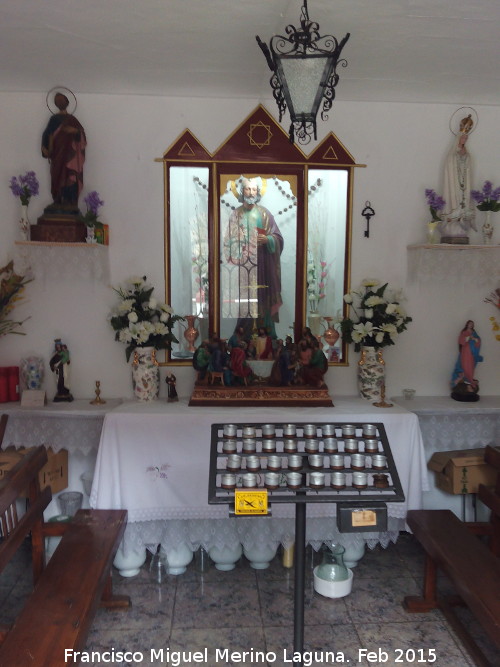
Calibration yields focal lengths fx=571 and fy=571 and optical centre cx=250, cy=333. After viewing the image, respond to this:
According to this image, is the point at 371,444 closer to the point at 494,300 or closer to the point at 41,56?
the point at 494,300

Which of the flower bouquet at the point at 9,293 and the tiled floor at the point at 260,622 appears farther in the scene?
the flower bouquet at the point at 9,293

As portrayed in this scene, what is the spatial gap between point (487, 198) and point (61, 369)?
318 centimetres

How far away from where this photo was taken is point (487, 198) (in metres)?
4.00

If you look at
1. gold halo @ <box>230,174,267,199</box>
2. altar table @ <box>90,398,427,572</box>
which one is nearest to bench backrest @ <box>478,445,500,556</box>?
altar table @ <box>90,398,427,572</box>

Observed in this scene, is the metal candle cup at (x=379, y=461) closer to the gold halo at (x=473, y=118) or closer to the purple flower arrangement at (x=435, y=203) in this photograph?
the purple flower arrangement at (x=435, y=203)

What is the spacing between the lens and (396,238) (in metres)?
4.12

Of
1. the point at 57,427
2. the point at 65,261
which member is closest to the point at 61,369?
the point at 57,427

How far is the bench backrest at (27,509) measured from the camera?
249 cm

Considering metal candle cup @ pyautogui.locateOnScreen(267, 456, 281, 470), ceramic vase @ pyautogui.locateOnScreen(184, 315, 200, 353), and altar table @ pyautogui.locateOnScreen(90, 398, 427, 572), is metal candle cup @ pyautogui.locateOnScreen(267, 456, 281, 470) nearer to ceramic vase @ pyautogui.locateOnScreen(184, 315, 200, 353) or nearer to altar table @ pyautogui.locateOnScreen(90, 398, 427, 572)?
altar table @ pyautogui.locateOnScreen(90, 398, 427, 572)

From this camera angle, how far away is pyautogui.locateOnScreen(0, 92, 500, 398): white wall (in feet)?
12.9

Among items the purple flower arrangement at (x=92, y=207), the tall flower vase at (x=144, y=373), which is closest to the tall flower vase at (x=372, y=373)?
the tall flower vase at (x=144, y=373)

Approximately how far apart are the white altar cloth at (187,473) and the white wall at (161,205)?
66 centimetres

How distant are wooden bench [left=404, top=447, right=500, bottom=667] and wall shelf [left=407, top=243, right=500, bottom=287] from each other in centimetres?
135

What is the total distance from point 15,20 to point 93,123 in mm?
1062
